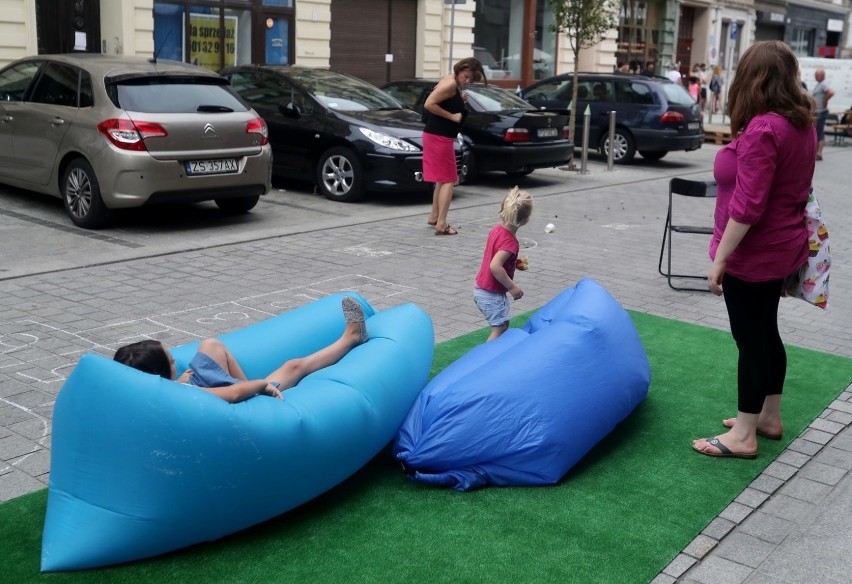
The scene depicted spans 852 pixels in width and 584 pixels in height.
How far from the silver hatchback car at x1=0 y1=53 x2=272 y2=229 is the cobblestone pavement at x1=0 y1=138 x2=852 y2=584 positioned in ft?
1.51

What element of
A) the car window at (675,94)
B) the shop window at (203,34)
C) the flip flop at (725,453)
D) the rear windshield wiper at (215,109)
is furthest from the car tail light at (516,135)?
the flip flop at (725,453)

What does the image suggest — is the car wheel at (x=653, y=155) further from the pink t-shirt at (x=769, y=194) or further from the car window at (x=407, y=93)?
the pink t-shirt at (x=769, y=194)

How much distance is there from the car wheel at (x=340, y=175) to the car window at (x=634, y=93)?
7434mm

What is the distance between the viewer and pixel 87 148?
32.0 ft

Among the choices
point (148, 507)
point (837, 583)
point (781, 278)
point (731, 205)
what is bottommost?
point (837, 583)

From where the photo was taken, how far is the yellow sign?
18.4 meters

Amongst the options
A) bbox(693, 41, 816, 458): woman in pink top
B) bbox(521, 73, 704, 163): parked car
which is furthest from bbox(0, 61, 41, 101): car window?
bbox(521, 73, 704, 163): parked car

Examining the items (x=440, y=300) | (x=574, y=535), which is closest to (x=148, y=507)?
(x=574, y=535)

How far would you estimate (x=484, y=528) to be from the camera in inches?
159

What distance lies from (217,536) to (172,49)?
15499mm

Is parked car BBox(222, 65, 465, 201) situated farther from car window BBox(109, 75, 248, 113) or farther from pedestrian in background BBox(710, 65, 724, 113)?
pedestrian in background BBox(710, 65, 724, 113)

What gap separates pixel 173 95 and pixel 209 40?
920 cm

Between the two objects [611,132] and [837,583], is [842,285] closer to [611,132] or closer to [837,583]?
[837,583]

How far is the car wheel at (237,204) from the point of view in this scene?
11.3 metres
